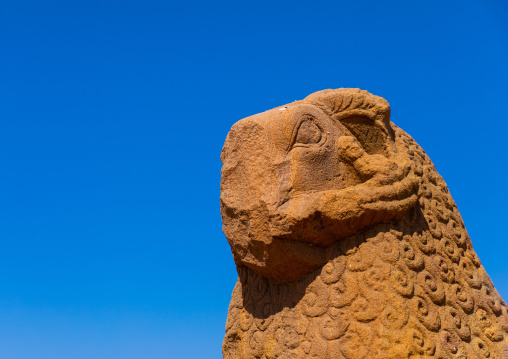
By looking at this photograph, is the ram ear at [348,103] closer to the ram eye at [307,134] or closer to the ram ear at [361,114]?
the ram ear at [361,114]

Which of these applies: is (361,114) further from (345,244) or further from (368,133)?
(345,244)

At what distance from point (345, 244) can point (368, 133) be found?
1.05m

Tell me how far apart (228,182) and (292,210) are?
2.48 feet

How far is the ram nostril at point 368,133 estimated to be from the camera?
536 centimetres

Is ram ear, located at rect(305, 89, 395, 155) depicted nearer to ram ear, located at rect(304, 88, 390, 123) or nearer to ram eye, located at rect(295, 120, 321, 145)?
ram ear, located at rect(304, 88, 390, 123)

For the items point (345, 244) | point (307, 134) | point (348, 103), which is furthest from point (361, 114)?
point (345, 244)

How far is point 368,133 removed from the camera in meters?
5.40

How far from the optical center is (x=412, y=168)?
17.6 ft

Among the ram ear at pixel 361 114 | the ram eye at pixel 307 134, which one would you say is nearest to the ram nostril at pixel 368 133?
the ram ear at pixel 361 114

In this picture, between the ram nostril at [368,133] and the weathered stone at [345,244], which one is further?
the ram nostril at [368,133]

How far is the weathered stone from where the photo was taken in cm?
472

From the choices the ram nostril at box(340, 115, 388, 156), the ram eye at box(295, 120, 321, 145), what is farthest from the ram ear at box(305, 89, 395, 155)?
the ram eye at box(295, 120, 321, 145)

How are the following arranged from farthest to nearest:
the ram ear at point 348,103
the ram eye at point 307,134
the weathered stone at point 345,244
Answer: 1. the ram ear at point 348,103
2. the ram eye at point 307,134
3. the weathered stone at point 345,244

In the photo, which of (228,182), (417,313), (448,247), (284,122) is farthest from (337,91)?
(417,313)
